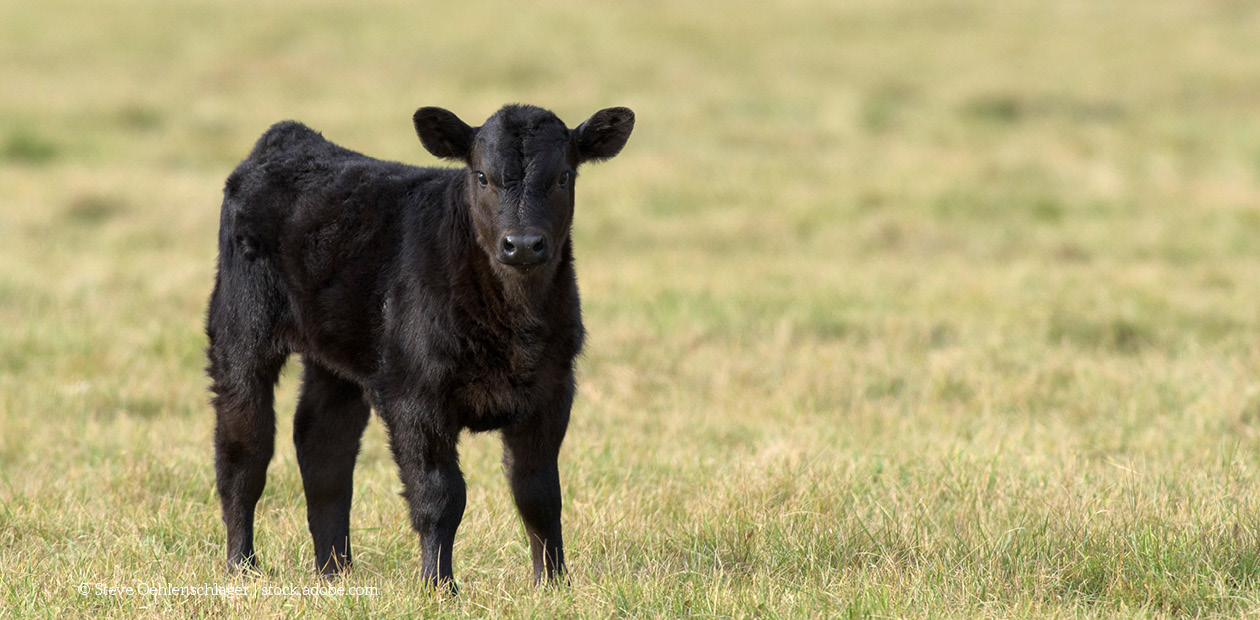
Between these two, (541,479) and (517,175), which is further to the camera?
(541,479)

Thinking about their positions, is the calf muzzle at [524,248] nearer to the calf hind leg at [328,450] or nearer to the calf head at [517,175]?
the calf head at [517,175]

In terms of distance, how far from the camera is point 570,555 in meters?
4.96

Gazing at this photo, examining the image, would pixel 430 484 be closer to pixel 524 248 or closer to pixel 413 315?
pixel 413 315

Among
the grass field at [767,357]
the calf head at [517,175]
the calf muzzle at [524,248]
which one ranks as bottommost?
the grass field at [767,357]

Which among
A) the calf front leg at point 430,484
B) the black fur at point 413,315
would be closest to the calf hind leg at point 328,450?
the black fur at point 413,315

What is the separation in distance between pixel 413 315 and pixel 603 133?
3.22ft

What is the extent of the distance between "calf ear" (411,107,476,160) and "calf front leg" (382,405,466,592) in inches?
37.8

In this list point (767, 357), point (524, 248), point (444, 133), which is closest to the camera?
point (524, 248)

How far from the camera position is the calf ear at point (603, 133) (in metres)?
4.77

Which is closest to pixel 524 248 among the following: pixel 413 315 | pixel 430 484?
pixel 413 315

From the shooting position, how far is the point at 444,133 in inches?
186

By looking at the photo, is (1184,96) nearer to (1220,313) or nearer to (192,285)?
(1220,313)

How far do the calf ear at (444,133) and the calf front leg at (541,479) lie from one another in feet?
3.25

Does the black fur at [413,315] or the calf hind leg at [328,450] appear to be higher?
the black fur at [413,315]
